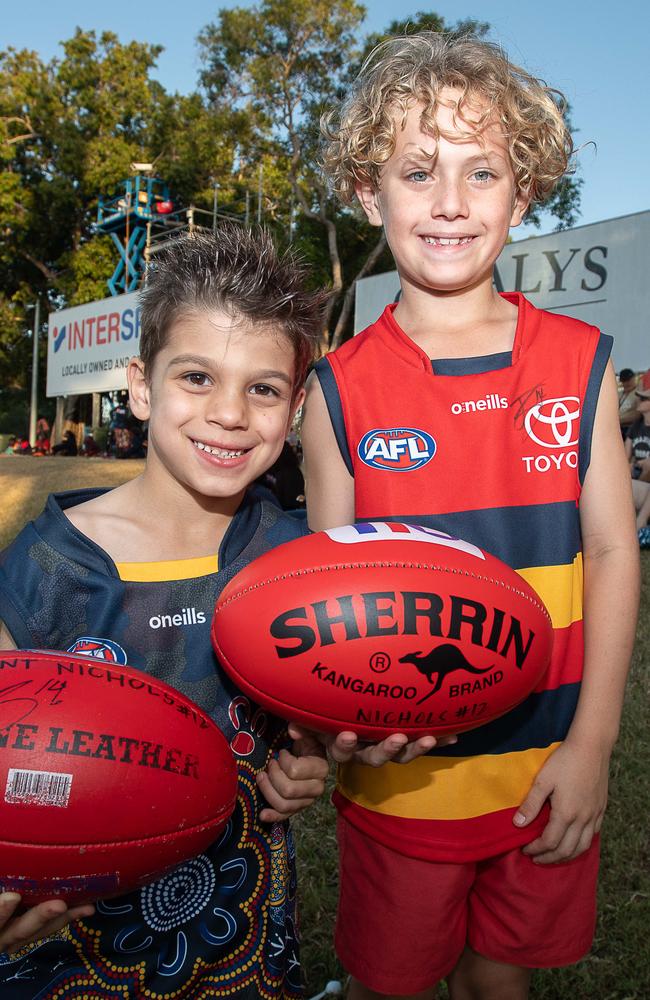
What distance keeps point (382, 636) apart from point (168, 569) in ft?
1.54

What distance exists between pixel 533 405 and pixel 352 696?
0.69 meters

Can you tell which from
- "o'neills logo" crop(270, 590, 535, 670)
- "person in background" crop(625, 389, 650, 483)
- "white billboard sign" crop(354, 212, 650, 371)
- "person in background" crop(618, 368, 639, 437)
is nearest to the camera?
"o'neills logo" crop(270, 590, 535, 670)

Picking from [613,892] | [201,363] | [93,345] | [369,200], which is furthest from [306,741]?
[93,345]

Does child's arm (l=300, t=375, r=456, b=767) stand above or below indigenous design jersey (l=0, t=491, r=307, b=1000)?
above

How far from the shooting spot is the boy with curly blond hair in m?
1.55

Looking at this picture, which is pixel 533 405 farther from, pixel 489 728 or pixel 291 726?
pixel 291 726

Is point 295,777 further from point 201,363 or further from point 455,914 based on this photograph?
point 201,363

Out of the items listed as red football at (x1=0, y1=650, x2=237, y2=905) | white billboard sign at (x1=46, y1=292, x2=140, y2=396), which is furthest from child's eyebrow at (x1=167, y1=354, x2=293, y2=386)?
white billboard sign at (x1=46, y1=292, x2=140, y2=396)

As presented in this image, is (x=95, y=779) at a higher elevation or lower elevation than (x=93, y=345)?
lower

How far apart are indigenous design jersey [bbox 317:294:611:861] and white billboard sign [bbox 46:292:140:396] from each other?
16069 millimetres

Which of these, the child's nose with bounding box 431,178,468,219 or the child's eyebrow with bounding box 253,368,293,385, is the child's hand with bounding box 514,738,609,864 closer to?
the child's eyebrow with bounding box 253,368,293,385

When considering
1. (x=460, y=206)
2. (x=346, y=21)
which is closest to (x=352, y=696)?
(x=460, y=206)

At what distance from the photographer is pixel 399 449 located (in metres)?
1.59

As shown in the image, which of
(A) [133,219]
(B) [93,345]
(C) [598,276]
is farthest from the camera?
(A) [133,219]
